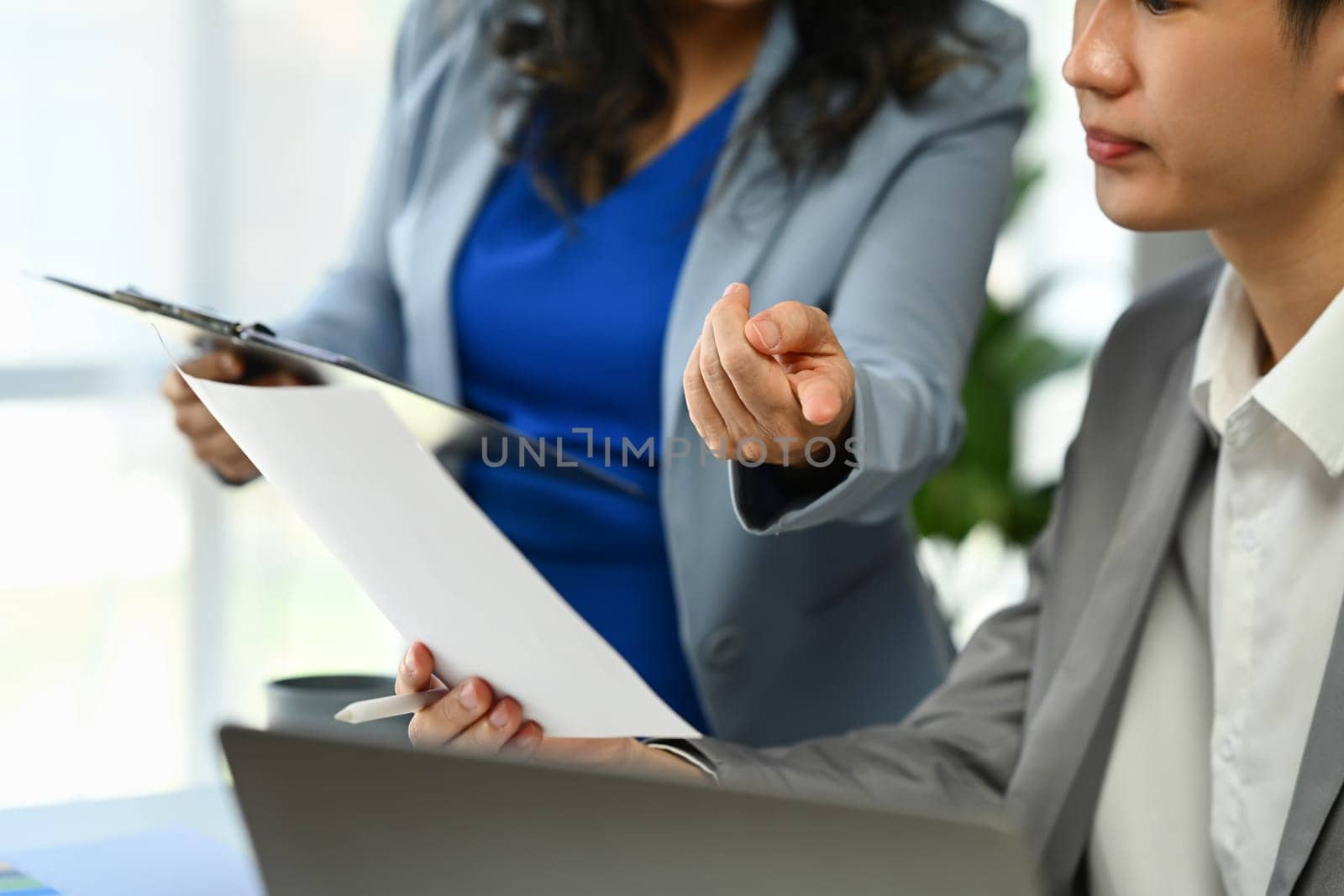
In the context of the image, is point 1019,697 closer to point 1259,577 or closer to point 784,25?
point 1259,577

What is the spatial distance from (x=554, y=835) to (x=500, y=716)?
10.5 inches

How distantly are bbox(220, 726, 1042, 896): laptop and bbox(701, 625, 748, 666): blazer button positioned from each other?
59 centimetres

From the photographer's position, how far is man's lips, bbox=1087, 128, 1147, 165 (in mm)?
839

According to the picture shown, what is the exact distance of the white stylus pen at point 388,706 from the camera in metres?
0.71

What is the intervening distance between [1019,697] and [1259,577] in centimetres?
23

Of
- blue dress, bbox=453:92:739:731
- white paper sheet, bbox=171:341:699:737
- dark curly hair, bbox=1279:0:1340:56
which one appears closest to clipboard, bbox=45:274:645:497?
white paper sheet, bbox=171:341:699:737

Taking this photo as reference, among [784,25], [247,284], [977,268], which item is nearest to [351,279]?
[784,25]

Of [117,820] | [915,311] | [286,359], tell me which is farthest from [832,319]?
[117,820]

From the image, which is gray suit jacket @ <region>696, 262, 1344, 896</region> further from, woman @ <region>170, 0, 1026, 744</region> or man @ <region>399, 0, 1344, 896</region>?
woman @ <region>170, 0, 1026, 744</region>

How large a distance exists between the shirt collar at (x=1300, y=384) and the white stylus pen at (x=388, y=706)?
51 cm

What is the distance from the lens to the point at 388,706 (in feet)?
2.35

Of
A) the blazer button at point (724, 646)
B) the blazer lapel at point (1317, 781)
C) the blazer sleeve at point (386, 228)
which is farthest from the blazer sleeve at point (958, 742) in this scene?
the blazer sleeve at point (386, 228)

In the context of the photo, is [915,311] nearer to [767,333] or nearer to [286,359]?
[767,333]

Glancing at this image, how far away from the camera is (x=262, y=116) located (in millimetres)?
2570
